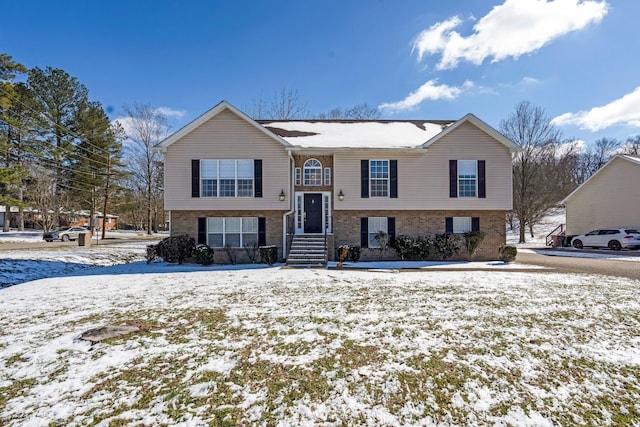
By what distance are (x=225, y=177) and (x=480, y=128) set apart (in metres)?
12.4

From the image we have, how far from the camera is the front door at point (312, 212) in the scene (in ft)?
50.3

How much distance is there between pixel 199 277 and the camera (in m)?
10.5

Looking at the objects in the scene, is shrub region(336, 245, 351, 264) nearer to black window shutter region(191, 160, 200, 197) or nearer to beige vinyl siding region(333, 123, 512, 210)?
beige vinyl siding region(333, 123, 512, 210)

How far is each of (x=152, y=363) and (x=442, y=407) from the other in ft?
12.0

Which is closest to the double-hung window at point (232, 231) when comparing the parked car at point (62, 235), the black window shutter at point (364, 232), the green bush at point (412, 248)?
the black window shutter at point (364, 232)

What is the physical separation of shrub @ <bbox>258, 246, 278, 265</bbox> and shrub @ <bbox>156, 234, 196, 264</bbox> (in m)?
3.27

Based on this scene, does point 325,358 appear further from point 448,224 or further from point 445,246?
point 448,224

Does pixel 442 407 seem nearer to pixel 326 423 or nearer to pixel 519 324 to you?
pixel 326 423

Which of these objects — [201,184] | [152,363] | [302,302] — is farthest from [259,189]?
Answer: [152,363]

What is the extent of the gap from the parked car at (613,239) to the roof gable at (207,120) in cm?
2164

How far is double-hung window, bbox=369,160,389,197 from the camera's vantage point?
15.1 m

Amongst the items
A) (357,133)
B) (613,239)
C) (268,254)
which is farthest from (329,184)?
(613,239)

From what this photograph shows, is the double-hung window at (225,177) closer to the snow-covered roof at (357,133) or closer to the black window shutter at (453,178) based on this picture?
the snow-covered roof at (357,133)

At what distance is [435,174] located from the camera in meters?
15.1
